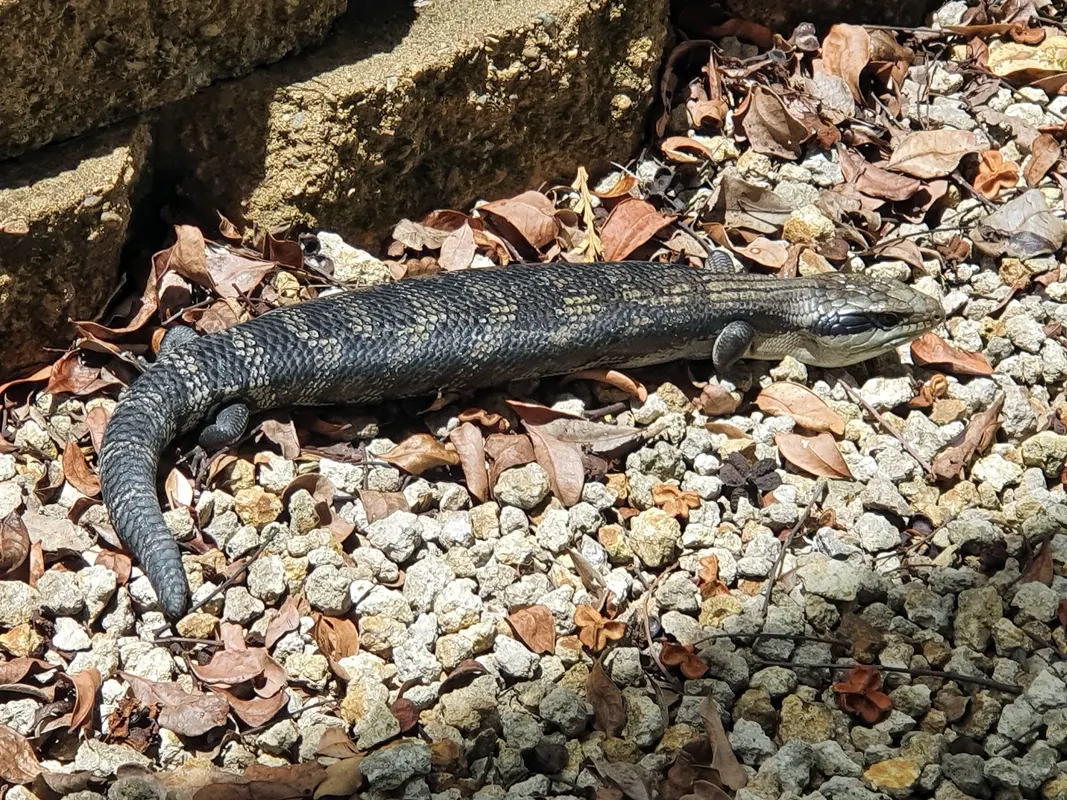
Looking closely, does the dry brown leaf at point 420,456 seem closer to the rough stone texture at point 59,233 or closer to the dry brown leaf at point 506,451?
the dry brown leaf at point 506,451

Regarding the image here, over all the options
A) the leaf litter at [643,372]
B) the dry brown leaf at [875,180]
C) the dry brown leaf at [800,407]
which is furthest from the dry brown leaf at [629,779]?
the dry brown leaf at [875,180]

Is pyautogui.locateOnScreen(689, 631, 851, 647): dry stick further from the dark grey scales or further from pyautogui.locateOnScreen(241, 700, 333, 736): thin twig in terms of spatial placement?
the dark grey scales

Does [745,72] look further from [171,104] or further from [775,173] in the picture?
[171,104]

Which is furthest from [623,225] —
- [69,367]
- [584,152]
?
[69,367]

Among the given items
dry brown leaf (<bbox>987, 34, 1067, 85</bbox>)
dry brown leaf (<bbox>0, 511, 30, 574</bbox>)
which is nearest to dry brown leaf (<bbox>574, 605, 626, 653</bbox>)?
dry brown leaf (<bbox>0, 511, 30, 574</bbox>)

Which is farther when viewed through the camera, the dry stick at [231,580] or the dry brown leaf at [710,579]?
the dry brown leaf at [710,579]

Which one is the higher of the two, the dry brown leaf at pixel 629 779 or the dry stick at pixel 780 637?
the dry brown leaf at pixel 629 779

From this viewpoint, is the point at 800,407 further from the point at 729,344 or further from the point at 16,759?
the point at 16,759
